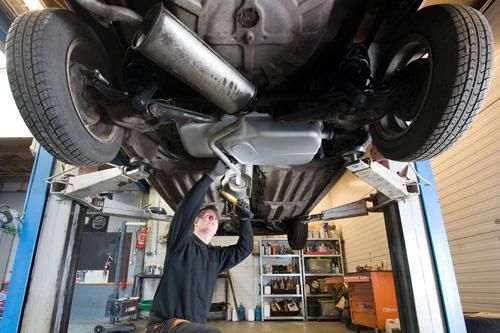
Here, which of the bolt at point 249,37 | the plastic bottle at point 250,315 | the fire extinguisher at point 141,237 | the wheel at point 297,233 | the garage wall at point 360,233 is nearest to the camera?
the bolt at point 249,37

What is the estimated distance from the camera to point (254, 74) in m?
1.15

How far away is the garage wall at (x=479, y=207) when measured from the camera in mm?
2873

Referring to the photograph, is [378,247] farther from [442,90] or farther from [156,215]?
[442,90]

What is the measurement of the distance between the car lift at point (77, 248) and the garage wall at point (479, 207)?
4.88 feet

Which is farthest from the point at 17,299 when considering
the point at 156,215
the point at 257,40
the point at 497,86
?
the point at 497,86

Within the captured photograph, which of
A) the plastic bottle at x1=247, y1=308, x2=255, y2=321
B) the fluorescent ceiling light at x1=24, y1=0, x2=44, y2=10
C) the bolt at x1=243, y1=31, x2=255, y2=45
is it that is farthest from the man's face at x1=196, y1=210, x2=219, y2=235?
the plastic bottle at x1=247, y1=308, x2=255, y2=321

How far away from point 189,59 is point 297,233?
8.51 ft

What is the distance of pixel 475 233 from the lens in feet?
10.2

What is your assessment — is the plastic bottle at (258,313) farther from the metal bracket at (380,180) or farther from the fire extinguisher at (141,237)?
the metal bracket at (380,180)

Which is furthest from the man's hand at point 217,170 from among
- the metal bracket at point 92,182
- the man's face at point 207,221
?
the metal bracket at point 92,182

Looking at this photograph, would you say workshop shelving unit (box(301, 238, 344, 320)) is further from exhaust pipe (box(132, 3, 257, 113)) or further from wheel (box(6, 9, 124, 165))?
wheel (box(6, 9, 124, 165))

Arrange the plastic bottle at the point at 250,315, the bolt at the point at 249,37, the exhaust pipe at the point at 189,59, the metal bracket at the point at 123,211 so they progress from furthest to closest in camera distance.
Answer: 1. the plastic bottle at the point at 250,315
2. the metal bracket at the point at 123,211
3. the bolt at the point at 249,37
4. the exhaust pipe at the point at 189,59

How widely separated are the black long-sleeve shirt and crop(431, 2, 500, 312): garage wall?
290 centimetres

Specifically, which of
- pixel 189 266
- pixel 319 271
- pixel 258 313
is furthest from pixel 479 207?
pixel 258 313
